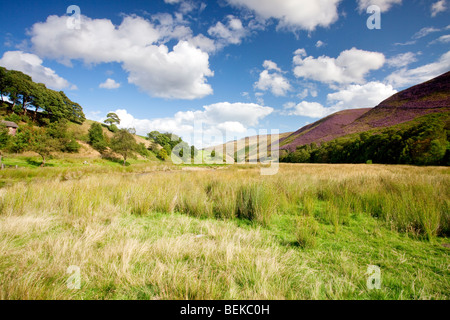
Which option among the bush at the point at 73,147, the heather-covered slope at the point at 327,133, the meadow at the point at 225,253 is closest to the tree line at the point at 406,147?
the heather-covered slope at the point at 327,133

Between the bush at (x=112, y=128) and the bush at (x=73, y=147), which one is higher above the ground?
the bush at (x=112, y=128)

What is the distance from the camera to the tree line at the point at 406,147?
19.4m

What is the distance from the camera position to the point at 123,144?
3619 centimetres

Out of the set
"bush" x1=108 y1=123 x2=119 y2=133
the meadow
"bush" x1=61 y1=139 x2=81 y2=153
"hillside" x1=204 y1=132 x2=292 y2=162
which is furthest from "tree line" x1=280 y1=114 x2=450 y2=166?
"bush" x1=108 y1=123 x2=119 y2=133

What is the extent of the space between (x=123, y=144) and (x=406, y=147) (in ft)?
165

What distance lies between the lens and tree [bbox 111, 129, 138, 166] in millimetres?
36281

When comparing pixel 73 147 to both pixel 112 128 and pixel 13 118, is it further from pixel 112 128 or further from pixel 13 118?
pixel 112 128

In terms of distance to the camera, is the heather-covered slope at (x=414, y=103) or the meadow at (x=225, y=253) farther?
the heather-covered slope at (x=414, y=103)

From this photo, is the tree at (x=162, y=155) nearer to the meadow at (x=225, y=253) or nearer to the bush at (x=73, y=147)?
the bush at (x=73, y=147)

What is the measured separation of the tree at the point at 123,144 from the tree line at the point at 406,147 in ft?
153
